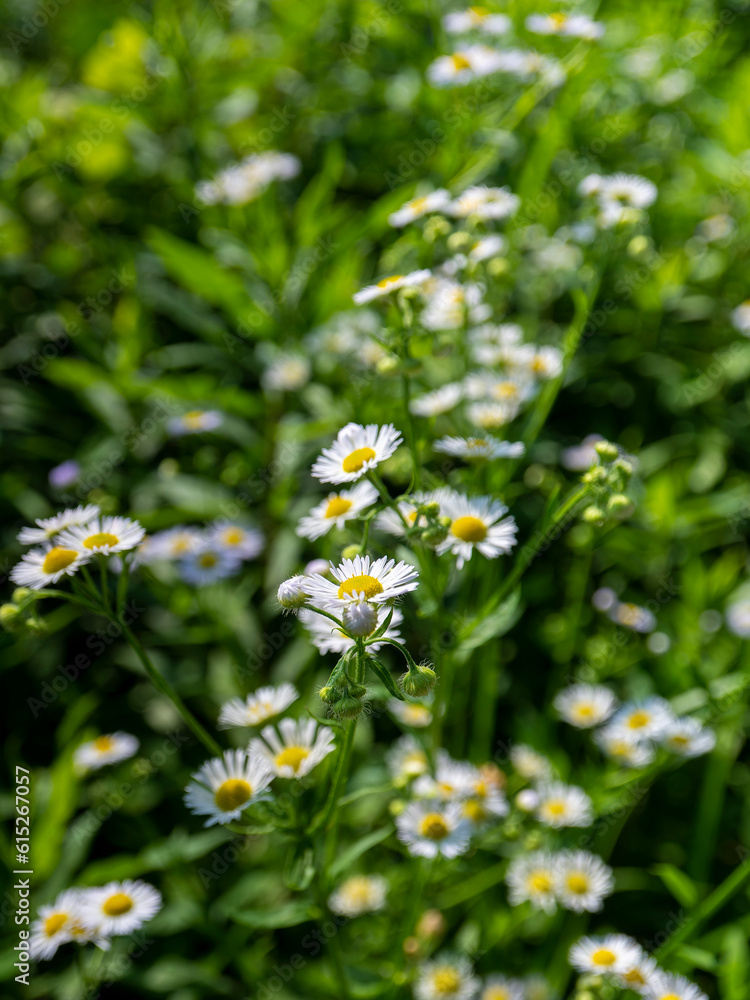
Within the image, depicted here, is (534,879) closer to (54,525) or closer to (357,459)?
(357,459)

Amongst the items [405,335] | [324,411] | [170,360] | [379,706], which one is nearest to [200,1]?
[170,360]

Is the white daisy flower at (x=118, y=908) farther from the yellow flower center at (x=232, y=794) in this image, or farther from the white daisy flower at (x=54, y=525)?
the white daisy flower at (x=54, y=525)

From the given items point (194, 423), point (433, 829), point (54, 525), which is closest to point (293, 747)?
point (433, 829)

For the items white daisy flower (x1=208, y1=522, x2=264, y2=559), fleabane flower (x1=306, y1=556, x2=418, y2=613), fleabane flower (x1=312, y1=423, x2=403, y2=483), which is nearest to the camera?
fleabane flower (x1=306, y1=556, x2=418, y2=613)

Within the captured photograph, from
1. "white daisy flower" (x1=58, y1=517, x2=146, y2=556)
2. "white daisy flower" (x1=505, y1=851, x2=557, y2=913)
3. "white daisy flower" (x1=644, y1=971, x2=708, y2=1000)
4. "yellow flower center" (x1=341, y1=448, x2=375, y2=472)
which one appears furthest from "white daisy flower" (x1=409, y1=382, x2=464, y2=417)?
"white daisy flower" (x1=644, y1=971, x2=708, y2=1000)

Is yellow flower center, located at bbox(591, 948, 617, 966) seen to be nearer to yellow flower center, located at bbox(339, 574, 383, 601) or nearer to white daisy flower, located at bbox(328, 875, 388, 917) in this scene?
white daisy flower, located at bbox(328, 875, 388, 917)

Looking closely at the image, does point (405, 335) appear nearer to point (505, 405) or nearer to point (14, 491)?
point (505, 405)
